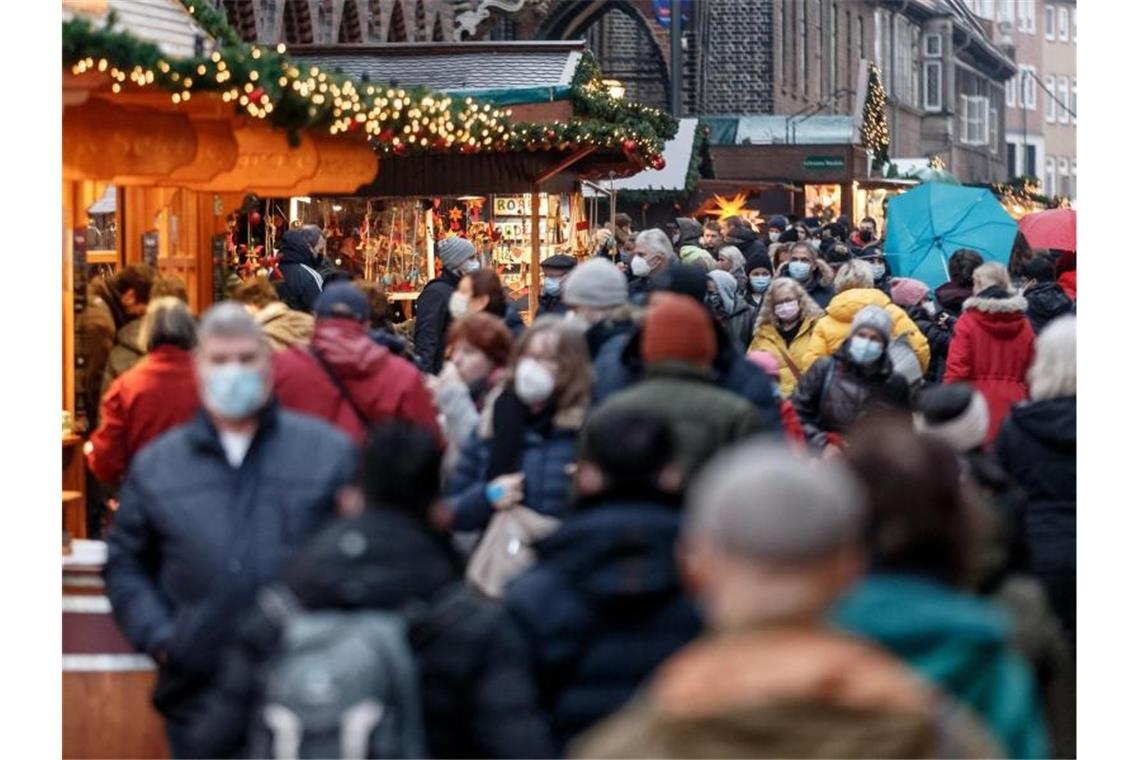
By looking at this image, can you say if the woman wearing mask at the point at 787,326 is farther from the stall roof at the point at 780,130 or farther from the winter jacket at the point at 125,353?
the stall roof at the point at 780,130

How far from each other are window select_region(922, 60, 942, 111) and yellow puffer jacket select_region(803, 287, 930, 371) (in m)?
74.2

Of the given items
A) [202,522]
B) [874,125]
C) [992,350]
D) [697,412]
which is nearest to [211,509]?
[202,522]

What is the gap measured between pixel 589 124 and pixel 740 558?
55.3 feet

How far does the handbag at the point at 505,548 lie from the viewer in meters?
8.33

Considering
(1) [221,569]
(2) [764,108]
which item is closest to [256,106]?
(1) [221,569]

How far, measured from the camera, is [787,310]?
551 inches

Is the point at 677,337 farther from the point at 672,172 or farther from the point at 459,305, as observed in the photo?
the point at 672,172

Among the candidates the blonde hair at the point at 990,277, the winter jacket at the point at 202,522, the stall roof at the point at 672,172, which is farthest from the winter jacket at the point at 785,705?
the stall roof at the point at 672,172

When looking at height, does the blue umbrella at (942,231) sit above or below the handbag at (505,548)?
above

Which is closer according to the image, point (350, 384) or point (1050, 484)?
point (1050, 484)

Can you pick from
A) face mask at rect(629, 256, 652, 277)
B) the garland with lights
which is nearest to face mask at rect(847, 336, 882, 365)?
face mask at rect(629, 256, 652, 277)

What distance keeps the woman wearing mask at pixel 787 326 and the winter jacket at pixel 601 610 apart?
7.79 m

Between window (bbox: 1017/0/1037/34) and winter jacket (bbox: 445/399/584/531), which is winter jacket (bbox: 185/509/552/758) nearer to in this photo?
winter jacket (bbox: 445/399/584/531)

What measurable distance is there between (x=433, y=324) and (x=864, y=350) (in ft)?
14.5
